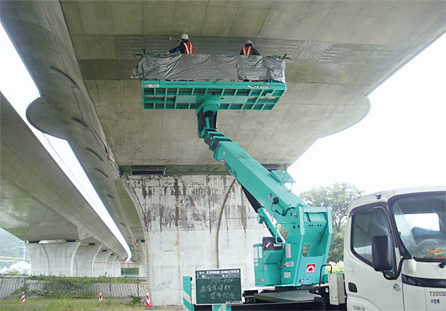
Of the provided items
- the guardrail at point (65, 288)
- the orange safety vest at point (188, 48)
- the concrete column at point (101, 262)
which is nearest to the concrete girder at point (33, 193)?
the guardrail at point (65, 288)

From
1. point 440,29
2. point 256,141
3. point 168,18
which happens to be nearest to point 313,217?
point 168,18

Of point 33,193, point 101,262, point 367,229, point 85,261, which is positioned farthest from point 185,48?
point 101,262

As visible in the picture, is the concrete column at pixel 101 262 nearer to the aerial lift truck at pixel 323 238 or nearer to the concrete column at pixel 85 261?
the concrete column at pixel 85 261

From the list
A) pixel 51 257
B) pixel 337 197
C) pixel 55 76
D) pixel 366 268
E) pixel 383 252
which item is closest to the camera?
pixel 383 252

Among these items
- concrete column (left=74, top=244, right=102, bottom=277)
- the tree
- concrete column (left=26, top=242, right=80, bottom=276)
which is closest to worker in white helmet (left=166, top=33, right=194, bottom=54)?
the tree

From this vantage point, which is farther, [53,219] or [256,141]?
[53,219]

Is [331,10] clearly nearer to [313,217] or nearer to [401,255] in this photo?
[313,217]

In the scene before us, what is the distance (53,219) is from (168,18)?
32791mm

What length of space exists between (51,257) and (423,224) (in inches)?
2269

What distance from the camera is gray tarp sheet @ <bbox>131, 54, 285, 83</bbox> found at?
12.0 metres

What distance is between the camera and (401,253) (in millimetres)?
5062

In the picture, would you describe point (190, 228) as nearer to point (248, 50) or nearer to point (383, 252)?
point (248, 50)

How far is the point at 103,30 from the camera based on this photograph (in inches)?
482

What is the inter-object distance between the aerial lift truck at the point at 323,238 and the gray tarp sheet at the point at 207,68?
7.0 inches
